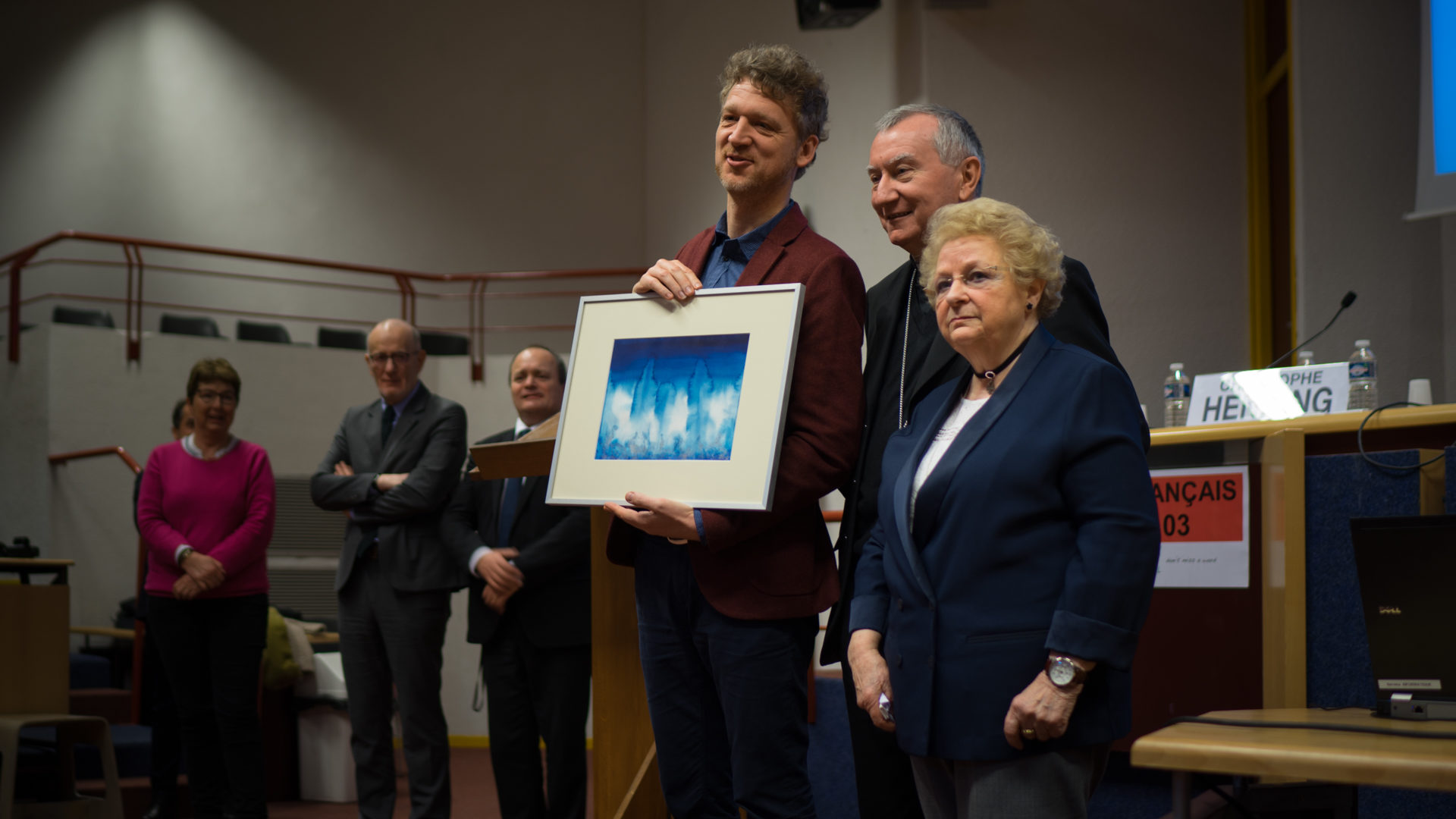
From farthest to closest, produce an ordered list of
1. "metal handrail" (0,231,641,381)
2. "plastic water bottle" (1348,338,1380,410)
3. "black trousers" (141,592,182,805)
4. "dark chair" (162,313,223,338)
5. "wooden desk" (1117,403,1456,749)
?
"dark chair" (162,313,223,338) → "metal handrail" (0,231,641,381) → "black trousers" (141,592,182,805) → "plastic water bottle" (1348,338,1380,410) → "wooden desk" (1117,403,1456,749)

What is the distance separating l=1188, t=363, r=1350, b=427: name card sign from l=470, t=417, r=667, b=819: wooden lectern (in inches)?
75.9

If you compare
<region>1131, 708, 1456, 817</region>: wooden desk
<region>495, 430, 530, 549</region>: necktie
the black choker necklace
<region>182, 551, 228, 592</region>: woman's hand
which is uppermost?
the black choker necklace

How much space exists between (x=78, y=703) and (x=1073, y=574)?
5.51 m

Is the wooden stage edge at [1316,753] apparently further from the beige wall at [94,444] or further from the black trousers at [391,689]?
the beige wall at [94,444]

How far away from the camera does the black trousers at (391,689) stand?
11.4 ft

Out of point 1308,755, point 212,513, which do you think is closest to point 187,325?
point 212,513

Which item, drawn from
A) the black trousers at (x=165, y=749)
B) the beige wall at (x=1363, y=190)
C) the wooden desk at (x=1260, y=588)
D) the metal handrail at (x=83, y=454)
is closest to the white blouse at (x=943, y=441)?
the wooden desk at (x=1260, y=588)

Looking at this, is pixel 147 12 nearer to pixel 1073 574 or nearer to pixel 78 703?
pixel 78 703

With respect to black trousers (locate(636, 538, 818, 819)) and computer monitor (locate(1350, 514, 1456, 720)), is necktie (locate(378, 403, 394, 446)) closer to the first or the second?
black trousers (locate(636, 538, 818, 819))

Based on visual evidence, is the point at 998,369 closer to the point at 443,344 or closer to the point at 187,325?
the point at 443,344

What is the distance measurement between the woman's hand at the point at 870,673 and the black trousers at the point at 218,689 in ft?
8.88

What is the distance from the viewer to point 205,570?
3.62m

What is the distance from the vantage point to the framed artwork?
1.66 meters

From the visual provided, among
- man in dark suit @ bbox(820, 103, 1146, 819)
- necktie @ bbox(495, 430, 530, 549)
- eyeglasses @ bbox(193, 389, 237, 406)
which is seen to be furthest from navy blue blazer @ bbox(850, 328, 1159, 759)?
eyeglasses @ bbox(193, 389, 237, 406)
